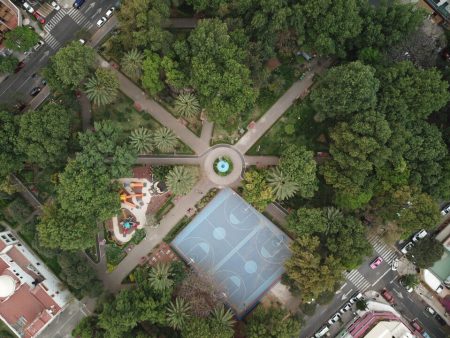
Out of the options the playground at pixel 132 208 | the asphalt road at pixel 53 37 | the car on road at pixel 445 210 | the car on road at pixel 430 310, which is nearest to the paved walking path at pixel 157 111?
the asphalt road at pixel 53 37

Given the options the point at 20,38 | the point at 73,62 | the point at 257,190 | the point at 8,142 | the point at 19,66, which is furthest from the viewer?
the point at 19,66

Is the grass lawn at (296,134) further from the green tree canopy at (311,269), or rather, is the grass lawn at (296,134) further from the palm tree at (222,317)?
the palm tree at (222,317)

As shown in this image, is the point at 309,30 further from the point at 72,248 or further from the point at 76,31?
the point at 72,248

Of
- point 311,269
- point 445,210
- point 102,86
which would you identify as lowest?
point 445,210

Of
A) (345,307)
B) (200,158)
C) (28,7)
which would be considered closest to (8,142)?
(28,7)

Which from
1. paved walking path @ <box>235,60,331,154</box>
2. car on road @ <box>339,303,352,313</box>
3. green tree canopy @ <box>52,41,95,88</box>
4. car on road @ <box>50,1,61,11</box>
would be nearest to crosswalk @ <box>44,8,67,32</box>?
car on road @ <box>50,1,61,11</box>

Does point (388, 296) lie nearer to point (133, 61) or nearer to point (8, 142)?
point (133, 61)

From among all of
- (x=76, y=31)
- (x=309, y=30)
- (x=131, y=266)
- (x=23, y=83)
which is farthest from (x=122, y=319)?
(x=309, y=30)

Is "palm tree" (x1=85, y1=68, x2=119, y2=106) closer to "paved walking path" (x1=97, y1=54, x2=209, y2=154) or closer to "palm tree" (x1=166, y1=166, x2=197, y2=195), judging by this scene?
"paved walking path" (x1=97, y1=54, x2=209, y2=154)
